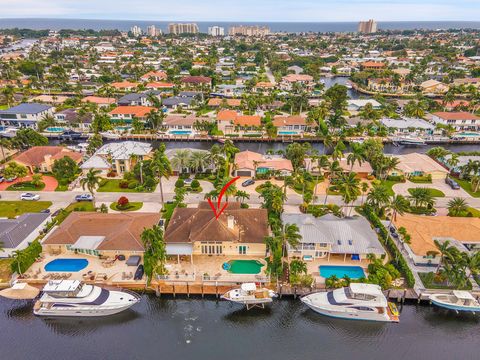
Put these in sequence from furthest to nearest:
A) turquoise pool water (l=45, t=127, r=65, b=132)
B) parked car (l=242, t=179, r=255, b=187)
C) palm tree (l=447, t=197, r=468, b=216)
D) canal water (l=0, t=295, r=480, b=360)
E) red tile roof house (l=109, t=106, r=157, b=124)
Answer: red tile roof house (l=109, t=106, r=157, b=124) < turquoise pool water (l=45, t=127, r=65, b=132) < parked car (l=242, t=179, r=255, b=187) < palm tree (l=447, t=197, r=468, b=216) < canal water (l=0, t=295, r=480, b=360)

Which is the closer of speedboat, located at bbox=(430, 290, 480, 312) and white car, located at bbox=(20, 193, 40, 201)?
speedboat, located at bbox=(430, 290, 480, 312)

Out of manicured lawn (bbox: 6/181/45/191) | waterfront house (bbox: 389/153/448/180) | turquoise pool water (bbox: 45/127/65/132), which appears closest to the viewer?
manicured lawn (bbox: 6/181/45/191)

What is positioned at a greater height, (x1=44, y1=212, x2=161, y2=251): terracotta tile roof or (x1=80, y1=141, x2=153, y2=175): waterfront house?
(x1=80, y1=141, x2=153, y2=175): waterfront house

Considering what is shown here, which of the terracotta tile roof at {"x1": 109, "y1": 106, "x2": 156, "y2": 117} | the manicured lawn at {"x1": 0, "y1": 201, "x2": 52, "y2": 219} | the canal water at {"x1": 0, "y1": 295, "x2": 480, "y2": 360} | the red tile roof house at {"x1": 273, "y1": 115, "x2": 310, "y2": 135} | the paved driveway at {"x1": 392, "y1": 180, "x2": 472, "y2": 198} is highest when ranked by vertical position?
the terracotta tile roof at {"x1": 109, "y1": 106, "x2": 156, "y2": 117}

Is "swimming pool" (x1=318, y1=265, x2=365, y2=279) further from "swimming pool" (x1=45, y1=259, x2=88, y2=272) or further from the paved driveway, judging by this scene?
"swimming pool" (x1=45, y1=259, x2=88, y2=272)

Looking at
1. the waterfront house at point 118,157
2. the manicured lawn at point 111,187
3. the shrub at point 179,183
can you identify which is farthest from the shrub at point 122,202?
the waterfront house at point 118,157

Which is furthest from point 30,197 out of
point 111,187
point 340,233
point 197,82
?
point 197,82

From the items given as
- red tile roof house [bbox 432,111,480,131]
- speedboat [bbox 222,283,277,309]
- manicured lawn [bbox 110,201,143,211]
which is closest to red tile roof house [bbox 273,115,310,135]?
red tile roof house [bbox 432,111,480,131]

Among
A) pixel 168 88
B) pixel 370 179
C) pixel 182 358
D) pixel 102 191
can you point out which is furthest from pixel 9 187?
pixel 168 88
